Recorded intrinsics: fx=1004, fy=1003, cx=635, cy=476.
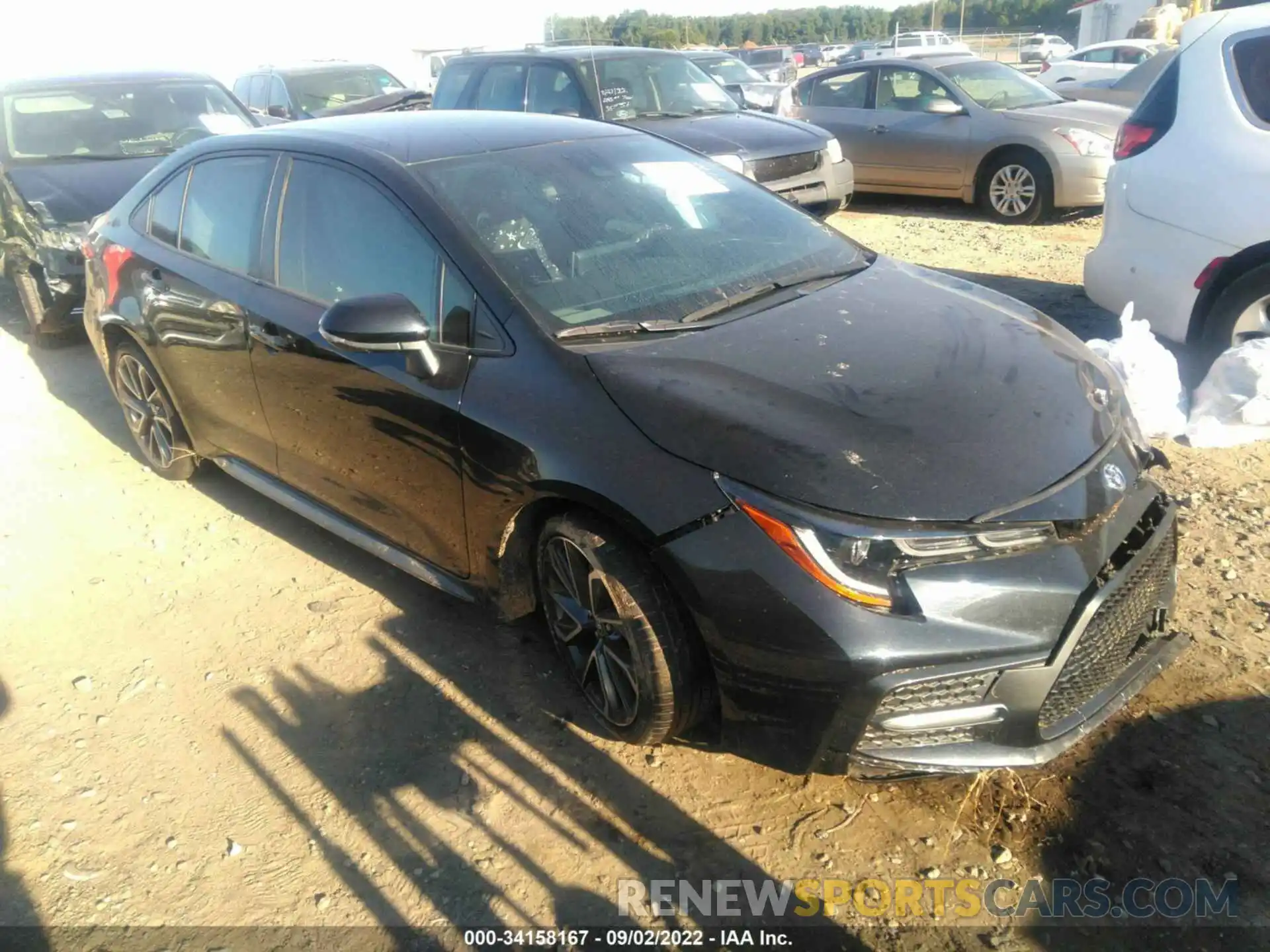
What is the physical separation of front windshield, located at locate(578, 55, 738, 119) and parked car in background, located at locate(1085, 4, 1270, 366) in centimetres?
466

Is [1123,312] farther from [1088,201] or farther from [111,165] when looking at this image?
[111,165]

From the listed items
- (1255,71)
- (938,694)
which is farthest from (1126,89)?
(938,694)

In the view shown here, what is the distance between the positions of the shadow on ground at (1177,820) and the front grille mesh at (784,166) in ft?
20.2

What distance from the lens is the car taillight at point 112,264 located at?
15.1 feet

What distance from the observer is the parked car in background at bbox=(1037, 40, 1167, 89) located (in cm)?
1583

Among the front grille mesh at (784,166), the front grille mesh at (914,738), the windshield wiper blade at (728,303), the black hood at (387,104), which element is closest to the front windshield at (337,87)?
the black hood at (387,104)

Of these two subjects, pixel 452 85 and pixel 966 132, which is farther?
pixel 452 85

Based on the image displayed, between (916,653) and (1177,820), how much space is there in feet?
2.97

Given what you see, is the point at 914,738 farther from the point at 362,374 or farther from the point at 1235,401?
the point at 1235,401

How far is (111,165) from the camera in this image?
7.30m

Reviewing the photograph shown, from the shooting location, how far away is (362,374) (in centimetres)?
323

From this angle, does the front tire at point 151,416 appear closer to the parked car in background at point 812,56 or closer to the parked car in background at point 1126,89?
the parked car in background at point 1126,89

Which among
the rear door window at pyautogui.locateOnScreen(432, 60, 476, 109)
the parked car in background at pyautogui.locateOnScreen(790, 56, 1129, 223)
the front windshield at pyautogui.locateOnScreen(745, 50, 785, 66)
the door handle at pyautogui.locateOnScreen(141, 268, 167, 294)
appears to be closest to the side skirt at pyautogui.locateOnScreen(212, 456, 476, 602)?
the door handle at pyautogui.locateOnScreen(141, 268, 167, 294)

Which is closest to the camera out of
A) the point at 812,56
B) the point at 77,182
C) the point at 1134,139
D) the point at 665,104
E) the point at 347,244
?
the point at 347,244
